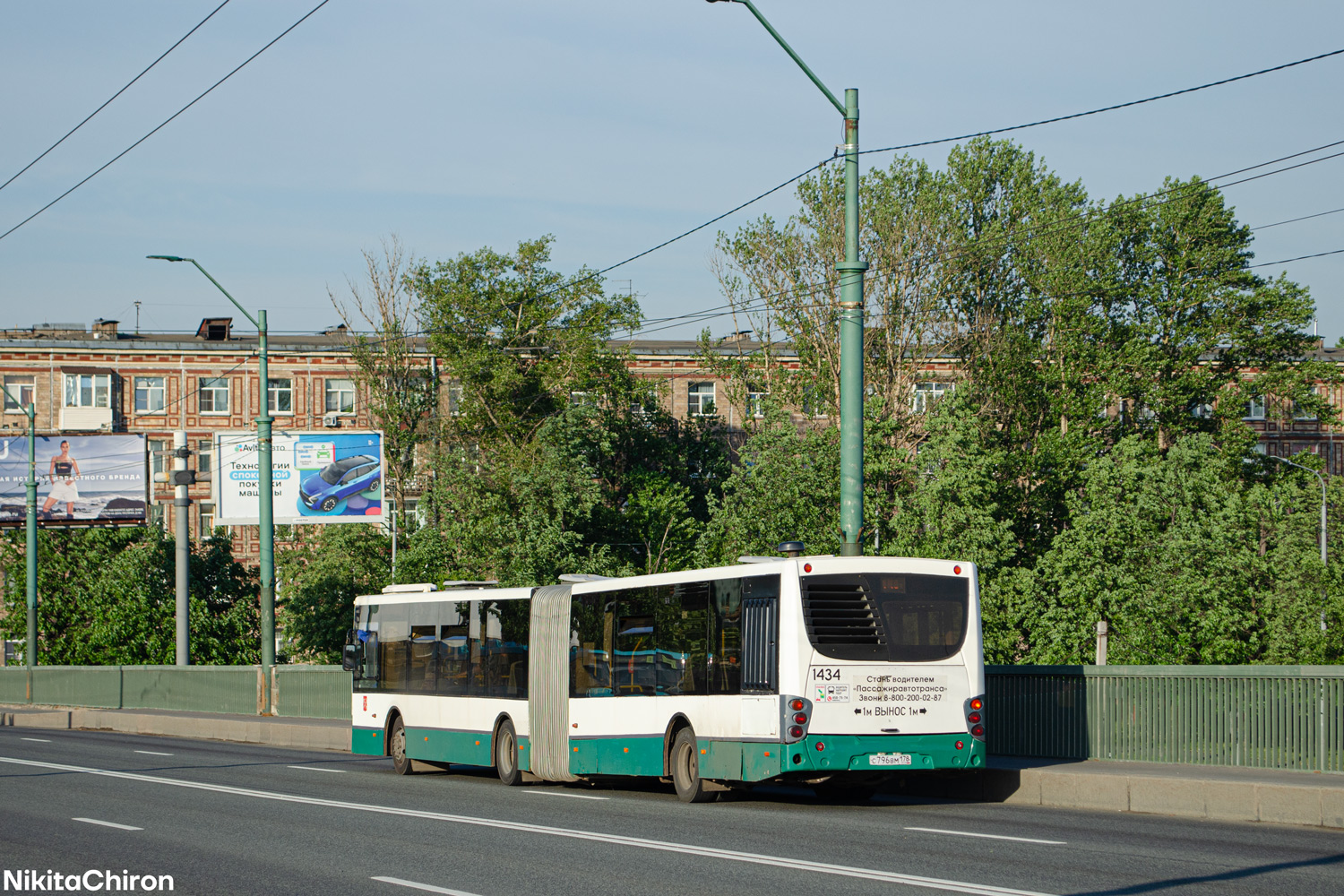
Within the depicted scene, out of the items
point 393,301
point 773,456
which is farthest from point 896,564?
point 393,301

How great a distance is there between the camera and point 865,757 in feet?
51.9

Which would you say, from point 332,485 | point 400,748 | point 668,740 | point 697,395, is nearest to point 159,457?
point 697,395

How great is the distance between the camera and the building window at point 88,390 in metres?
74.5

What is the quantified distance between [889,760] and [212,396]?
66.0 m

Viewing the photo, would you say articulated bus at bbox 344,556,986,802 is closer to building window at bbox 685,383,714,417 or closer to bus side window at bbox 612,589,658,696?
bus side window at bbox 612,589,658,696

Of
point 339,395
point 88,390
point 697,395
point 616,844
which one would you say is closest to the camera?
point 616,844

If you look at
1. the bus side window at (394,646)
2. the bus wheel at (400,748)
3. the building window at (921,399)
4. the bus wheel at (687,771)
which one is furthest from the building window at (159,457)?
the bus wheel at (687,771)

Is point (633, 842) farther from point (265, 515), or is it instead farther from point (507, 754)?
point (265, 515)

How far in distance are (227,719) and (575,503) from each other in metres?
21.9

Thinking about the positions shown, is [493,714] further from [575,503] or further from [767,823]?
[575,503]

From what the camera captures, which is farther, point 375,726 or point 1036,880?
point 375,726

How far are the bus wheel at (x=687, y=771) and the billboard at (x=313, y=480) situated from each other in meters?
30.4

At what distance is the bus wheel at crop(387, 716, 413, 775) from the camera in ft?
78.3

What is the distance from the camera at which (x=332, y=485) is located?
46719 mm
